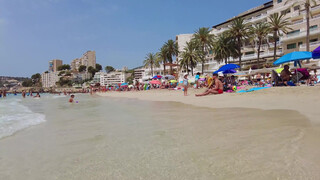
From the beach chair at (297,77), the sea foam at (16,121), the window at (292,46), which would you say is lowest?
the sea foam at (16,121)

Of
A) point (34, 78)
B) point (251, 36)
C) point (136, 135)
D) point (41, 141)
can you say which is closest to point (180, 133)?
point (136, 135)

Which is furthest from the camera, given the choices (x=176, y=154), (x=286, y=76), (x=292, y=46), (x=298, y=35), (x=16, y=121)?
(x=292, y=46)

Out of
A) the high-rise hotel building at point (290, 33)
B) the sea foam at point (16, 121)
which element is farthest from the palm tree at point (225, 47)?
the sea foam at point (16, 121)

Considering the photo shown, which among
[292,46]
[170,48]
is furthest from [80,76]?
[292,46]

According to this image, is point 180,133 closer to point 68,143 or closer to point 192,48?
point 68,143

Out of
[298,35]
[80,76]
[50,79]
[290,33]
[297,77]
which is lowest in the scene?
[297,77]

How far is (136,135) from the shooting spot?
3781 millimetres

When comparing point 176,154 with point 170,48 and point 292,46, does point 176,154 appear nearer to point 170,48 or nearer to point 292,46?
point 292,46

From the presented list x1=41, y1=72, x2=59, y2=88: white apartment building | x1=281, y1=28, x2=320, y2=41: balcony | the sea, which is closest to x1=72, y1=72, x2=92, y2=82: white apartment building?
x1=41, y1=72, x2=59, y2=88: white apartment building

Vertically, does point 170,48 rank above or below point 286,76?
above

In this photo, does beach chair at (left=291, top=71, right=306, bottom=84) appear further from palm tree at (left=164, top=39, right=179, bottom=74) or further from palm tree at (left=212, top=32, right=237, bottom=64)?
palm tree at (left=164, top=39, right=179, bottom=74)

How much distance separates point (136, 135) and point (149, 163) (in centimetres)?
140

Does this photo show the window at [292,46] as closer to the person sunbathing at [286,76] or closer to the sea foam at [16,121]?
the person sunbathing at [286,76]

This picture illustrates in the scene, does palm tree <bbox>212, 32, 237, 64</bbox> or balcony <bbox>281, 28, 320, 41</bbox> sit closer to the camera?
balcony <bbox>281, 28, 320, 41</bbox>
